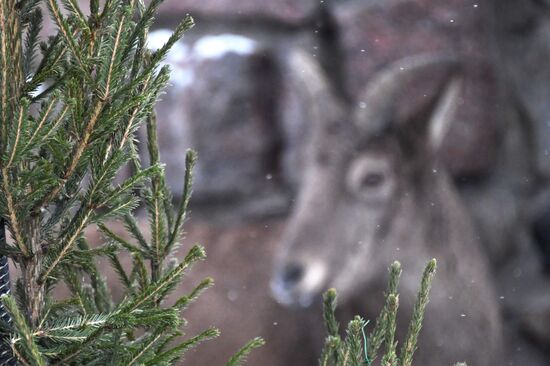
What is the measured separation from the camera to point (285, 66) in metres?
1.92

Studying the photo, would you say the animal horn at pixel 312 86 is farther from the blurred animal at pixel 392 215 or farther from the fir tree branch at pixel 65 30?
the fir tree branch at pixel 65 30

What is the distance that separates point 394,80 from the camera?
6.11 ft

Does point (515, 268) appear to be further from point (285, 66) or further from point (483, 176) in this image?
point (285, 66)

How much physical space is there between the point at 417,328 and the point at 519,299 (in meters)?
1.50

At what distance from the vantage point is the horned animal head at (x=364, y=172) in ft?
6.16

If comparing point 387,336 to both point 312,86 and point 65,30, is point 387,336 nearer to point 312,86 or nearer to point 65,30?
point 65,30

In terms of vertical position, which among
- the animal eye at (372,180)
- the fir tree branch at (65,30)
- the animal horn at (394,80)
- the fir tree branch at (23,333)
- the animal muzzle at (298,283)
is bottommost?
the animal muzzle at (298,283)

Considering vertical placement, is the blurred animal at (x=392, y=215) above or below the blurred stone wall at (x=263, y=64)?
below

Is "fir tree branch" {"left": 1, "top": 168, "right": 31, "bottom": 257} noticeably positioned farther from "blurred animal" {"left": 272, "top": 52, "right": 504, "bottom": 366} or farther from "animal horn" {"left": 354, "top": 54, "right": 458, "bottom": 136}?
"animal horn" {"left": 354, "top": 54, "right": 458, "bottom": 136}

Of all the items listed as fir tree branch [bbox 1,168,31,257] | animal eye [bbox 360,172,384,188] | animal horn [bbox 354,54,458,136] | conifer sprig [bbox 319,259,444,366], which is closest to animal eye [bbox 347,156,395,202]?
animal eye [bbox 360,172,384,188]

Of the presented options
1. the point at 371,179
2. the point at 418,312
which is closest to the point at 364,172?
the point at 371,179

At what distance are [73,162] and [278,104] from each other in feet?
4.47

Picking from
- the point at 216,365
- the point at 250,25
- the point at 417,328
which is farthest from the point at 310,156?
the point at 417,328

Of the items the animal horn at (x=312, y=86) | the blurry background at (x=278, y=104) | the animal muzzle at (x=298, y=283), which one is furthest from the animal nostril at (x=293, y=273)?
the animal horn at (x=312, y=86)
